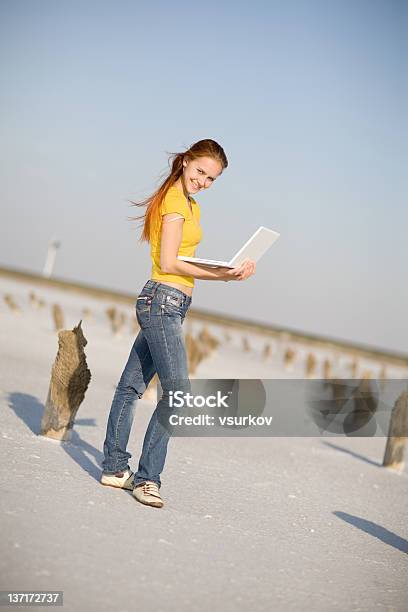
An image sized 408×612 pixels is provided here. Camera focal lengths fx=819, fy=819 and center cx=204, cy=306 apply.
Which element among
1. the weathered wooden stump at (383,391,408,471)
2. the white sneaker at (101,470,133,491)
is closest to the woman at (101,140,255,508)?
the white sneaker at (101,470,133,491)

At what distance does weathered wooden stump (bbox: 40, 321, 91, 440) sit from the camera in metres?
4.97

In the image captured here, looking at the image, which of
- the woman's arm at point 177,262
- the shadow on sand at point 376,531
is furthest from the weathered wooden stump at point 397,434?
the woman's arm at point 177,262

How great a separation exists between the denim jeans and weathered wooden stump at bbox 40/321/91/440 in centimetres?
88

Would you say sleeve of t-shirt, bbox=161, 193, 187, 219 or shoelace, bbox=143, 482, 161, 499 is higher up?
sleeve of t-shirt, bbox=161, 193, 187, 219

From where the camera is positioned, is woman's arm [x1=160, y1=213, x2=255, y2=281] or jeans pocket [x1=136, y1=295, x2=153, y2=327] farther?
jeans pocket [x1=136, y1=295, x2=153, y2=327]

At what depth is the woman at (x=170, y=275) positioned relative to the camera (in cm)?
382

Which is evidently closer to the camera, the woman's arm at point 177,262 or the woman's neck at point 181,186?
the woman's arm at point 177,262

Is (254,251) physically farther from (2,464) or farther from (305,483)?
(305,483)

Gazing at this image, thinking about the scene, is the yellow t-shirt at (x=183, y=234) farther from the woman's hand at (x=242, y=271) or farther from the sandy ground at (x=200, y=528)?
the sandy ground at (x=200, y=528)

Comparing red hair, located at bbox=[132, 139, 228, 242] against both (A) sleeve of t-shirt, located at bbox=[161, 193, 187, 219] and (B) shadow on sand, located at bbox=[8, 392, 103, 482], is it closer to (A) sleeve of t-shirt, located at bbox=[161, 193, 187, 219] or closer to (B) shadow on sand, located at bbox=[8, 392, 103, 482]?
(A) sleeve of t-shirt, located at bbox=[161, 193, 187, 219]

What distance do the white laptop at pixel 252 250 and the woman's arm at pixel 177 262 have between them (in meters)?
0.04

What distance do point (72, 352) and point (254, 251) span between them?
1668 mm

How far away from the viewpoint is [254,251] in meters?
3.84

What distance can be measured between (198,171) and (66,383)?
1.73 m
